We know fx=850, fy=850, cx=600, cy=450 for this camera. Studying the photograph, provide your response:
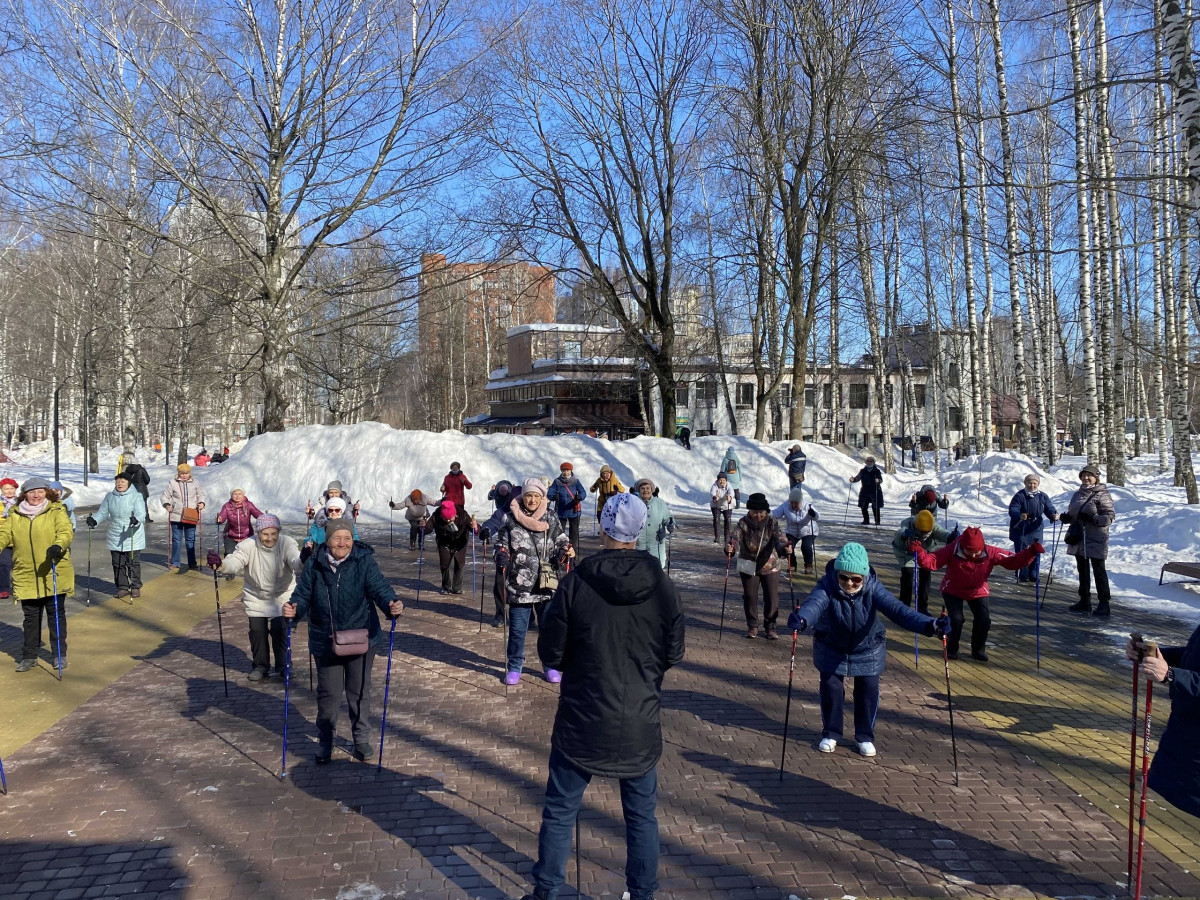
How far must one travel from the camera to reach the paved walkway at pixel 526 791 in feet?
13.9

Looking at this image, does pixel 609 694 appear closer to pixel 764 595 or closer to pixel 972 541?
pixel 972 541

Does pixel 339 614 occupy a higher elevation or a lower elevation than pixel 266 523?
lower

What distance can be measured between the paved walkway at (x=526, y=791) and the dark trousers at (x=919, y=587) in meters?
1.60

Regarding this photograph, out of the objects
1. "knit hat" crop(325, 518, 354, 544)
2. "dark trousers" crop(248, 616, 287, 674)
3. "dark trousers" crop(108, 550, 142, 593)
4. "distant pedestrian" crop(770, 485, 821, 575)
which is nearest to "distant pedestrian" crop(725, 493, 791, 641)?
"distant pedestrian" crop(770, 485, 821, 575)

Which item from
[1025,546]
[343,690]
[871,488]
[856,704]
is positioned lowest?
[856,704]

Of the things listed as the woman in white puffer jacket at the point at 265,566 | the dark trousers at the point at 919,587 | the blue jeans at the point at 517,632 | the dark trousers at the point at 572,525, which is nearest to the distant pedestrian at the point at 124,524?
the woman in white puffer jacket at the point at 265,566

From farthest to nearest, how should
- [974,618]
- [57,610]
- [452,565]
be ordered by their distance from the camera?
[452,565]
[974,618]
[57,610]

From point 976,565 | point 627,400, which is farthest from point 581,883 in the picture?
point 627,400

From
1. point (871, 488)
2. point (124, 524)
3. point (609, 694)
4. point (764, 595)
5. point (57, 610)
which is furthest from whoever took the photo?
point (871, 488)

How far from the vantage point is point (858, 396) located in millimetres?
58250

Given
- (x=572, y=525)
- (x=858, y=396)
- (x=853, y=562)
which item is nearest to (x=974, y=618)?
(x=853, y=562)

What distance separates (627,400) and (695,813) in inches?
1855

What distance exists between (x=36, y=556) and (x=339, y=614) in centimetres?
395

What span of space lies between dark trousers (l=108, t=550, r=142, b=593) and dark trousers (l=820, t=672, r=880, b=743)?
29.2 feet
